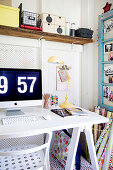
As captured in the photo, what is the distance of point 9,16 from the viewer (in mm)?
1619

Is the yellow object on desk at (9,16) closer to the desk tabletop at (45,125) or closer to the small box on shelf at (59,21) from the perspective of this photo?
the small box on shelf at (59,21)

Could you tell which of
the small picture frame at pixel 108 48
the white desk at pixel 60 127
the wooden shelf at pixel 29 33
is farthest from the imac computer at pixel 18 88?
the small picture frame at pixel 108 48

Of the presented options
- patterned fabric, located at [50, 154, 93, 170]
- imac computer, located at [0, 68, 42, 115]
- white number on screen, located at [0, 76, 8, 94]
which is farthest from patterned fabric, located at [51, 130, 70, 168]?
white number on screen, located at [0, 76, 8, 94]

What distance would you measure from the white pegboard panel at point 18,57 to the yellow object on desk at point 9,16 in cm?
33

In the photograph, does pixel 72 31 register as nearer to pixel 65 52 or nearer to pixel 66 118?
pixel 65 52

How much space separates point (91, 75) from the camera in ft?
7.79

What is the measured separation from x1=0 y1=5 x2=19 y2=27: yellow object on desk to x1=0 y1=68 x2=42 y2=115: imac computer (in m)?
0.50

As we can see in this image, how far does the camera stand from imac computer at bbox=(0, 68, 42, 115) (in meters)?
1.61

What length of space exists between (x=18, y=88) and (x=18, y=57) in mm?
503

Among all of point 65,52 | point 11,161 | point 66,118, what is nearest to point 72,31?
point 65,52

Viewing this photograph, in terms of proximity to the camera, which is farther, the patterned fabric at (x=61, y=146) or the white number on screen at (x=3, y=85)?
the patterned fabric at (x=61, y=146)

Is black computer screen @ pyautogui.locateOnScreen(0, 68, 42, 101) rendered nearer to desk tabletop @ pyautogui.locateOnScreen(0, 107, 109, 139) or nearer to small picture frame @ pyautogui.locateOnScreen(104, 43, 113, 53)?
desk tabletop @ pyautogui.locateOnScreen(0, 107, 109, 139)

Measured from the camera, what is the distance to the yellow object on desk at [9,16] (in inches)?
62.8

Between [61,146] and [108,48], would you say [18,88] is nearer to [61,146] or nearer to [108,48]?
[61,146]
